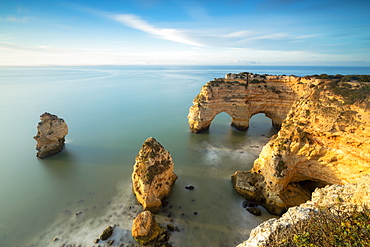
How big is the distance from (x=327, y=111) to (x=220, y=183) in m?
10.5

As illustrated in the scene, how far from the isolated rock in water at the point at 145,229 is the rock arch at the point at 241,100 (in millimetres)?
17830

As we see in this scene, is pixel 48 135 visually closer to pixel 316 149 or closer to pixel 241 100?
pixel 241 100

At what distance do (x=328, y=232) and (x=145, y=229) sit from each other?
958cm

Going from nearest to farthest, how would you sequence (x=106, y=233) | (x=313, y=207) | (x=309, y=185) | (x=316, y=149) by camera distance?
(x=313, y=207)
(x=106, y=233)
(x=316, y=149)
(x=309, y=185)

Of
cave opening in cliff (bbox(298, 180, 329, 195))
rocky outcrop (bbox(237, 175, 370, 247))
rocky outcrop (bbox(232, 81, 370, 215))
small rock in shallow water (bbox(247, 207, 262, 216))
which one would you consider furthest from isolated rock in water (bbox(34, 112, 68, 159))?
cave opening in cliff (bbox(298, 180, 329, 195))

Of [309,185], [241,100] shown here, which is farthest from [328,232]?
[241,100]

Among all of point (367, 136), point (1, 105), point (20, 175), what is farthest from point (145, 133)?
point (1, 105)

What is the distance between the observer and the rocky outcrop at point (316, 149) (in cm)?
1079

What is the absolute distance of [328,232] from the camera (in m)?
4.54

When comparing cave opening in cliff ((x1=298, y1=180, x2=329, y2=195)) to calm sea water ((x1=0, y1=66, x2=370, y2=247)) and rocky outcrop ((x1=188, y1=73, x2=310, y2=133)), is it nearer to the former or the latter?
calm sea water ((x1=0, y1=66, x2=370, y2=247))

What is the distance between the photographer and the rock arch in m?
26.3

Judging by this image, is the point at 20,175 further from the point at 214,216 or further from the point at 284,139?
the point at 284,139

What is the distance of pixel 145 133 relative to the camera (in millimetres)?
28719

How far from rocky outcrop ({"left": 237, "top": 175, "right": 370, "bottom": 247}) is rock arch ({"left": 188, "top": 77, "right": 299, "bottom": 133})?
20.4 m
